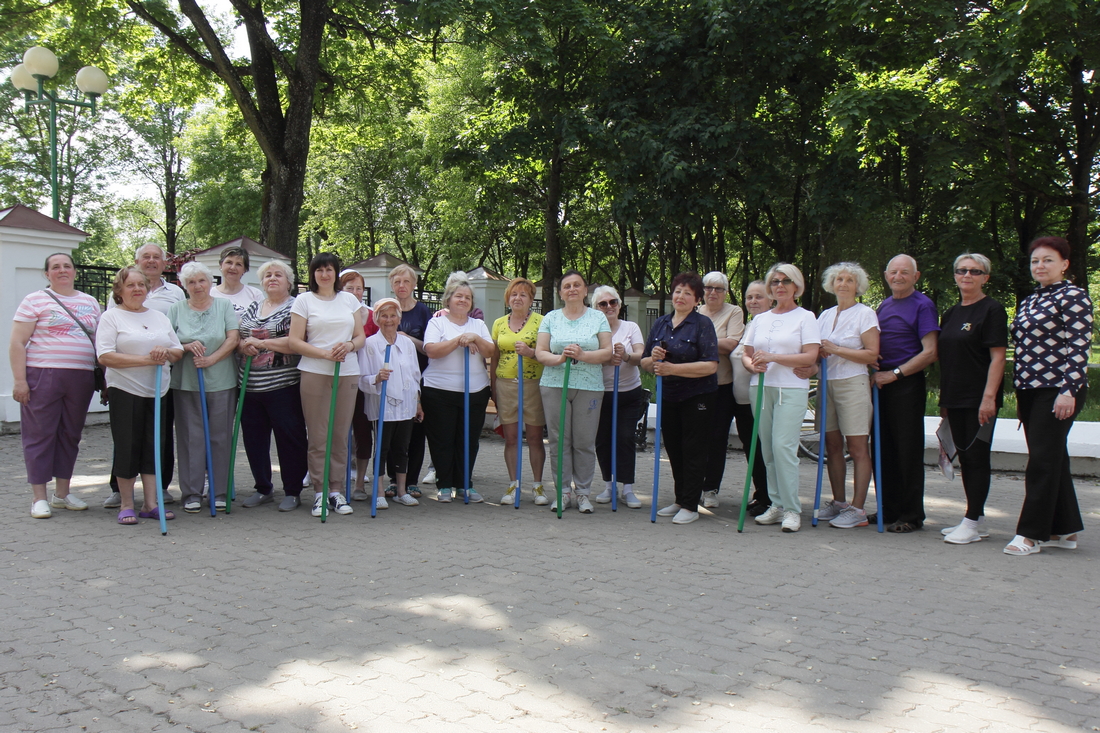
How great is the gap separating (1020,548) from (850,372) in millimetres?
1479

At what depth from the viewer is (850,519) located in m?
5.88

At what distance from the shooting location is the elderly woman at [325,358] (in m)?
5.82

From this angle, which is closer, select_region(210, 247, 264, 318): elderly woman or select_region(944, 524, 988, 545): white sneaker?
select_region(944, 524, 988, 545): white sneaker

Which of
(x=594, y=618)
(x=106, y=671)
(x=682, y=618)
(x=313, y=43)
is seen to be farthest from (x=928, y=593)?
(x=313, y=43)

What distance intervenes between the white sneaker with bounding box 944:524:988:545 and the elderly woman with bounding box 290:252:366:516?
4.05 m

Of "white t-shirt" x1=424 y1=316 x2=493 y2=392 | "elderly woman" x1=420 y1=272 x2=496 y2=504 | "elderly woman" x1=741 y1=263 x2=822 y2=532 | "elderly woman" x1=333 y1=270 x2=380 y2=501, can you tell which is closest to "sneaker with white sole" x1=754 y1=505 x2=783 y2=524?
"elderly woman" x1=741 y1=263 x2=822 y2=532

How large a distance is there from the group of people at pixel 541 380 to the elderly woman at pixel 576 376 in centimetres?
2

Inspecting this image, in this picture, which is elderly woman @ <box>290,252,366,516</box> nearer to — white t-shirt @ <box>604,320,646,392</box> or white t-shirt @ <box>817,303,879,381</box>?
white t-shirt @ <box>604,320,646,392</box>

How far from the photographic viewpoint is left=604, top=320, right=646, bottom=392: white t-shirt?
21.3 ft

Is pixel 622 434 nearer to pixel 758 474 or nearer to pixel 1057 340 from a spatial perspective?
pixel 758 474

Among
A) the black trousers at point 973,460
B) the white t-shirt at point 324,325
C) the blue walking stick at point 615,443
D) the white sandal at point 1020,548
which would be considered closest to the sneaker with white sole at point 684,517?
the blue walking stick at point 615,443

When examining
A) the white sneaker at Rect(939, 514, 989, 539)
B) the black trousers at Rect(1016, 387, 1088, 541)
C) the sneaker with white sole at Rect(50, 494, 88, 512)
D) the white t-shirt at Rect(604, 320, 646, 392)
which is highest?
the white t-shirt at Rect(604, 320, 646, 392)

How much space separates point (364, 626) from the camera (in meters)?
3.80

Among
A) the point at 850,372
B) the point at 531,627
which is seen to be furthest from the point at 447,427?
the point at 850,372
